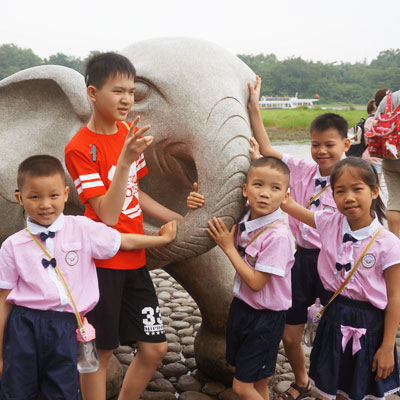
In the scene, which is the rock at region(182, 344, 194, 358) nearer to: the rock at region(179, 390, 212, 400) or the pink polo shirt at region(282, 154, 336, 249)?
the rock at region(179, 390, 212, 400)

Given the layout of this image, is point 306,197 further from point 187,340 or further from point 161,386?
point 187,340

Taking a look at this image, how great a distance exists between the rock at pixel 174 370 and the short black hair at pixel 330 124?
144cm

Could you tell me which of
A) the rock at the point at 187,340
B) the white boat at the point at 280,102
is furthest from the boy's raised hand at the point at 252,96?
the white boat at the point at 280,102

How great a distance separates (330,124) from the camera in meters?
2.24

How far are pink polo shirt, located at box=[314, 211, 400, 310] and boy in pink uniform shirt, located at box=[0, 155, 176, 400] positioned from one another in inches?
37.4

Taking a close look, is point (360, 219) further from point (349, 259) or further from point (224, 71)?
point (224, 71)

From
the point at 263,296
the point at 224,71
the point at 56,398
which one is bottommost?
the point at 56,398

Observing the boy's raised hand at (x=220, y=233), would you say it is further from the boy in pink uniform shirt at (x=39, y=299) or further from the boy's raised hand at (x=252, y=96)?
the boy's raised hand at (x=252, y=96)

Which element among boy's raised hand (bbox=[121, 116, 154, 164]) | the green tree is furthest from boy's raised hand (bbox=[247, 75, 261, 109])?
the green tree

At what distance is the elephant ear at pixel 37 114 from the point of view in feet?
7.10

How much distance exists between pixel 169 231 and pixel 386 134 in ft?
8.57

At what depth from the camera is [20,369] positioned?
5.50 feet

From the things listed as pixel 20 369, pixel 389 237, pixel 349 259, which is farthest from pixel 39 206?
pixel 389 237

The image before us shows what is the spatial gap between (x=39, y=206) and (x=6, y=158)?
0.65 m
